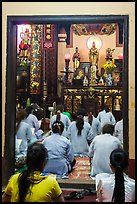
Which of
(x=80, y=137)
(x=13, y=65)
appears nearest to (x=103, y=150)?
(x=13, y=65)

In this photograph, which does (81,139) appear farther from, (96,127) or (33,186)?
(33,186)

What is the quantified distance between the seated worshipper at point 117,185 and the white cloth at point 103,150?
6.51 feet

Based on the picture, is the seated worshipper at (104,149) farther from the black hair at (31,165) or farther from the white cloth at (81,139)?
the black hair at (31,165)

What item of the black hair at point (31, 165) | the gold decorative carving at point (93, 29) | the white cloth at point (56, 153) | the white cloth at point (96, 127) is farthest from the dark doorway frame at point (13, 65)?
the gold decorative carving at point (93, 29)

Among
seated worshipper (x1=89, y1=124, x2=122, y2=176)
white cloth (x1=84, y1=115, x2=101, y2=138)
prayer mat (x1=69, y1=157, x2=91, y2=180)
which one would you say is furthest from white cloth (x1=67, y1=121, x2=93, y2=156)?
seated worshipper (x1=89, y1=124, x2=122, y2=176)

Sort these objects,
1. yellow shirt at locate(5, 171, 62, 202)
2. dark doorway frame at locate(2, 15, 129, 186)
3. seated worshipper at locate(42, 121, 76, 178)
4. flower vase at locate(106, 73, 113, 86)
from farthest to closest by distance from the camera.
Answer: flower vase at locate(106, 73, 113, 86)
seated worshipper at locate(42, 121, 76, 178)
dark doorway frame at locate(2, 15, 129, 186)
yellow shirt at locate(5, 171, 62, 202)

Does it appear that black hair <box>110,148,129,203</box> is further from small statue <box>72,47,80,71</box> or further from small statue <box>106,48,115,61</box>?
small statue <box>72,47,80,71</box>

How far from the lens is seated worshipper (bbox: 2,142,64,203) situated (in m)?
2.42

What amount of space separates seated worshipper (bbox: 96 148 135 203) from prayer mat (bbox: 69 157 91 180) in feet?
7.98

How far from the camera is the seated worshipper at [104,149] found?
499cm

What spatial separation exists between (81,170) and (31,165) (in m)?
3.60

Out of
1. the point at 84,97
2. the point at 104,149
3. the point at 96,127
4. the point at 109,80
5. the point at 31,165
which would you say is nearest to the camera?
the point at 31,165

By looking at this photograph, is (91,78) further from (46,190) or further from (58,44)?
(46,190)

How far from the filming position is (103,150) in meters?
5.02
